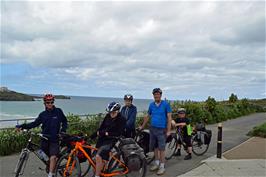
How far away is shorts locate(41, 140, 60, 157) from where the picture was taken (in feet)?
19.1

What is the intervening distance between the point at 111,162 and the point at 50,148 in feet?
3.76

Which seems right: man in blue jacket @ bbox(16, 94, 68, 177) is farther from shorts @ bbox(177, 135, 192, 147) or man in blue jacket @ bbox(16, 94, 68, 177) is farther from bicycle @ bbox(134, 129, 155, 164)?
shorts @ bbox(177, 135, 192, 147)

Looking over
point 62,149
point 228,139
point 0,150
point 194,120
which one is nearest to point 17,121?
point 0,150

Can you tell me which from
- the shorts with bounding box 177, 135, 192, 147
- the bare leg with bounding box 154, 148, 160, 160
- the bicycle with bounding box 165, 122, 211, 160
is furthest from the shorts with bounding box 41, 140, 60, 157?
the shorts with bounding box 177, 135, 192, 147

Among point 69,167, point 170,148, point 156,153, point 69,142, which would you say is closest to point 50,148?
point 69,142

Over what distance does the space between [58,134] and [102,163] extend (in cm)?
97

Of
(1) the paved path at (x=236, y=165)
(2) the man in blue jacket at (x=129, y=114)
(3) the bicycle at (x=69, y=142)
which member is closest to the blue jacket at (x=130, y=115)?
(2) the man in blue jacket at (x=129, y=114)

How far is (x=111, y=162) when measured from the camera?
5.94 m

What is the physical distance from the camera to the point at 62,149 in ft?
20.1

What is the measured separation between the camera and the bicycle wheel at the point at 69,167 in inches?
231

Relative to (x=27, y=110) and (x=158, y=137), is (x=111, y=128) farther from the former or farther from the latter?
(x=27, y=110)

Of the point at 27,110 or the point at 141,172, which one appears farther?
the point at 27,110

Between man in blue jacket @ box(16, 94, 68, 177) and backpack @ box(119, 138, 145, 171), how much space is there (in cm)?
120

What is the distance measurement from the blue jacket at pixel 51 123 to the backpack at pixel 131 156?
119 cm
